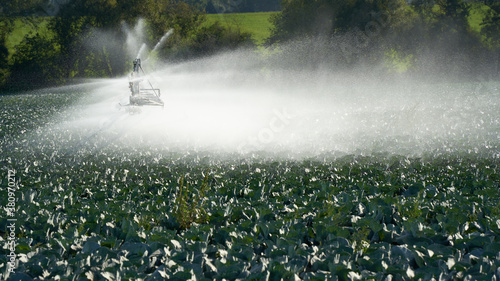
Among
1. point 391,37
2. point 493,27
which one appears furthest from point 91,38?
point 493,27

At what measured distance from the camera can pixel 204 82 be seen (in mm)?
Answer: 57781

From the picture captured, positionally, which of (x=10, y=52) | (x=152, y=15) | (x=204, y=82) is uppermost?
(x=152, y=15)

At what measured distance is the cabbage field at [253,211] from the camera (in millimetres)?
3805

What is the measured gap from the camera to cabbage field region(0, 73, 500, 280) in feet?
12.5

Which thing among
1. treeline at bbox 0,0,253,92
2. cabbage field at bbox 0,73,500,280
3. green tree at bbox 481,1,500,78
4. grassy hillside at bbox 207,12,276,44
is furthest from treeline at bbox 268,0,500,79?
cabbage field at bbox 0,73,500,280

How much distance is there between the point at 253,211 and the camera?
5480 millimetres

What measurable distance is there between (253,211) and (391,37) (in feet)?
184

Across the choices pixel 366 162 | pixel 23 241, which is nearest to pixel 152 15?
pixel 366 162

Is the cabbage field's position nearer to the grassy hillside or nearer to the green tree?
the green tree

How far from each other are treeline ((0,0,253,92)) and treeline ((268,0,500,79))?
8.41m

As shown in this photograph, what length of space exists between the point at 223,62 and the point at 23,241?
59.5 m

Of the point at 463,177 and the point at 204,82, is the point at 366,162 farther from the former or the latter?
the point at 204,82

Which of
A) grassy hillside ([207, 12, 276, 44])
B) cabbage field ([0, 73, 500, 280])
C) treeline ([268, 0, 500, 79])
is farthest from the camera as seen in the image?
grassy hillside ([207, 12, 276, 44])

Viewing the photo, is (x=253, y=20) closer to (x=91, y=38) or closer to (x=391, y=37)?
(x=91, y=38)
